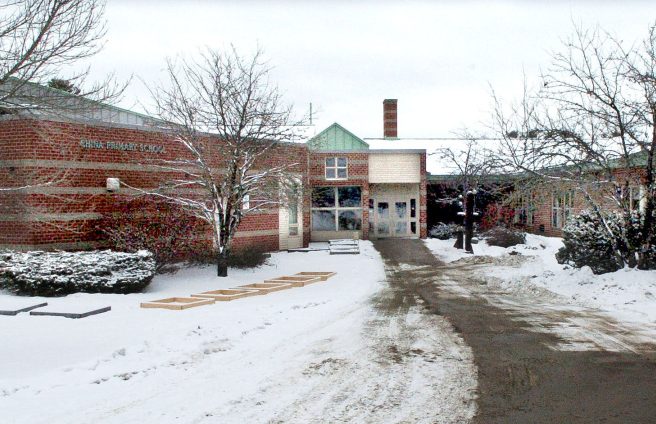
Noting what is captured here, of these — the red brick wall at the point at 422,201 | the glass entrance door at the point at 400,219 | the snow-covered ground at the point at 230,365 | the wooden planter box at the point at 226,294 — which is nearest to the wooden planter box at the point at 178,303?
the snow-covered ground at the point at 230,365

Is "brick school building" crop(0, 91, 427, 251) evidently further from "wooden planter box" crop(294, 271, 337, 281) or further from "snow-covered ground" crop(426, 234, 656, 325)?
"snow-covered ground" crop(426, 234, 656, 325)

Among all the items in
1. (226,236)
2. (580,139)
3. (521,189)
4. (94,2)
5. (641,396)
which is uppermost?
(94,2)

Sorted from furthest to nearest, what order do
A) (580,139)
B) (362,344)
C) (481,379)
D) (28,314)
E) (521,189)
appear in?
(521,189)
(580,139)
(28,314)
(362,344)
(481,379)

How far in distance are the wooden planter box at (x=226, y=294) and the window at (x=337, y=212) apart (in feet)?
56.7

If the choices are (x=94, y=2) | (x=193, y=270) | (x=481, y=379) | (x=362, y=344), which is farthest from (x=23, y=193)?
(x=481, y=379)

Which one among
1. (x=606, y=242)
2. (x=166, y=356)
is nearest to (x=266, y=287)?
(x=166, y=356)

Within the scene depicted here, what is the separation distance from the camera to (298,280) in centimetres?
1549

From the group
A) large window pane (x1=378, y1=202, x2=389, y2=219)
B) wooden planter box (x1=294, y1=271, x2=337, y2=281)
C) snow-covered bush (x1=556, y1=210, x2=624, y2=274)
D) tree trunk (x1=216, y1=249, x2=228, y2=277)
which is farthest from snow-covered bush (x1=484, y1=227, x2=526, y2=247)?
tree trunk (x1=216, y1=249, x2=228, y2=277)

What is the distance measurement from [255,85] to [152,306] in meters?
7.06

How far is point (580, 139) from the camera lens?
44.0 ft

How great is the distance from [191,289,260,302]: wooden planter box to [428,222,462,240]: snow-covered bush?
20.0 meters

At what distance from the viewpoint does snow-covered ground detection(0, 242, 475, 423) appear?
537cm

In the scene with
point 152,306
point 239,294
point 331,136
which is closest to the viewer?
point 152,306

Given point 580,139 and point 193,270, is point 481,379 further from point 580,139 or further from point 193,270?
point 193,270
